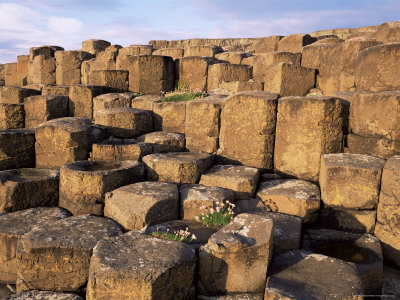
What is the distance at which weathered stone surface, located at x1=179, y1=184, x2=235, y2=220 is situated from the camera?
4184 mm

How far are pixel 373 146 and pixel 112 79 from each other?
249 inches

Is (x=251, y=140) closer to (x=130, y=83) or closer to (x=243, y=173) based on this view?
(x=243, y=173)

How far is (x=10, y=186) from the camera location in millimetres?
4590

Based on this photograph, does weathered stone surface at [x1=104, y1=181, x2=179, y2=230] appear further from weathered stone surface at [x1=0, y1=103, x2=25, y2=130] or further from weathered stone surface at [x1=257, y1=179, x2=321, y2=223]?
weathered stone surface at [x1=0, y1=103, x2=25, y2=130]

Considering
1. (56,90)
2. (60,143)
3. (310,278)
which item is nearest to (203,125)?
(60,143)

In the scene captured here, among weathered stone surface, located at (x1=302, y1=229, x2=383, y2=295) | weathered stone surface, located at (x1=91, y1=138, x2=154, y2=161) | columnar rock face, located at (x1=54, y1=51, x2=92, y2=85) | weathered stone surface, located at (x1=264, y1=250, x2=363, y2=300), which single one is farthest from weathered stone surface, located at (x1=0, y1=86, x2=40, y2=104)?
weathered stone surface, located at (x1=264, y1=250, x2=363, y2=300)

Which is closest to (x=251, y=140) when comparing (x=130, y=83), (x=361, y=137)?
(x=361, y=137)

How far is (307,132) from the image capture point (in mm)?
4945

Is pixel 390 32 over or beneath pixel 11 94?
over

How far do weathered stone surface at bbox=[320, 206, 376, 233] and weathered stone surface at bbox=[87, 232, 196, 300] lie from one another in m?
2.29

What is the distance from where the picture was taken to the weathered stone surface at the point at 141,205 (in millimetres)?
3986

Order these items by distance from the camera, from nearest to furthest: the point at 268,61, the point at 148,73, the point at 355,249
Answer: the point at 355,249 → the point at 148,73 → the point at 268,61

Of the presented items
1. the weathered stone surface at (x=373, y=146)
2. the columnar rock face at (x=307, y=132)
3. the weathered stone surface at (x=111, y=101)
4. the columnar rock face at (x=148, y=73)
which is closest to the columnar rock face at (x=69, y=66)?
the columnar rock face at (x=148, y=73)

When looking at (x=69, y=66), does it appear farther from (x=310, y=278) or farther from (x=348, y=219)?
(x=310, y=278)
